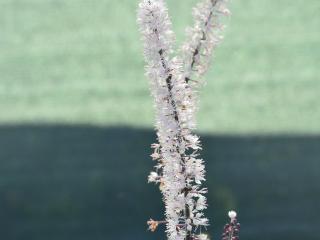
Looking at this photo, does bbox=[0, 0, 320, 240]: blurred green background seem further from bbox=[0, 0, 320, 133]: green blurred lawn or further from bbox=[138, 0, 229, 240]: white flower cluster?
bbox=[138, 0, 229, 240]: white flower cluster

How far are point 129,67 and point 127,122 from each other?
0.61m

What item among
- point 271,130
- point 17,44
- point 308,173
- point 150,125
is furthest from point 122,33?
point 308,173

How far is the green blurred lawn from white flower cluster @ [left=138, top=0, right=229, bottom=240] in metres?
3.33

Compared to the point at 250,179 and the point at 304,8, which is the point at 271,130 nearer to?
the point at 250,179

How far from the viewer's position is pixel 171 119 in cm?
111

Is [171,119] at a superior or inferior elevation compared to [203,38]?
inferior

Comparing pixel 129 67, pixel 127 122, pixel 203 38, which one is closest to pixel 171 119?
pixel 203 38

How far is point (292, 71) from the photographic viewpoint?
4945 millimetres

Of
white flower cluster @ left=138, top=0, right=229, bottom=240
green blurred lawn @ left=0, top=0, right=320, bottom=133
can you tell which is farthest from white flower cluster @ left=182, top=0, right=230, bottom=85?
green blurred lawn @ left=0, top=0, right=320, bottom=133

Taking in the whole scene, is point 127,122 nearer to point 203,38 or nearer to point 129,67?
point 129,67

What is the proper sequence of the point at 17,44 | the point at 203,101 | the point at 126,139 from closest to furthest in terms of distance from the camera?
the point at 126,139
the point at 203,101
the point at 17,44

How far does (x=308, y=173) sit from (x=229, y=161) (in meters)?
0.45

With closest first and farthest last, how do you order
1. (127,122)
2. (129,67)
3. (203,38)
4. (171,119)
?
(171,119) → (203,38) → (127,122) → (129,67)

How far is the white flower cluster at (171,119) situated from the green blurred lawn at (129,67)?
3.33 m
